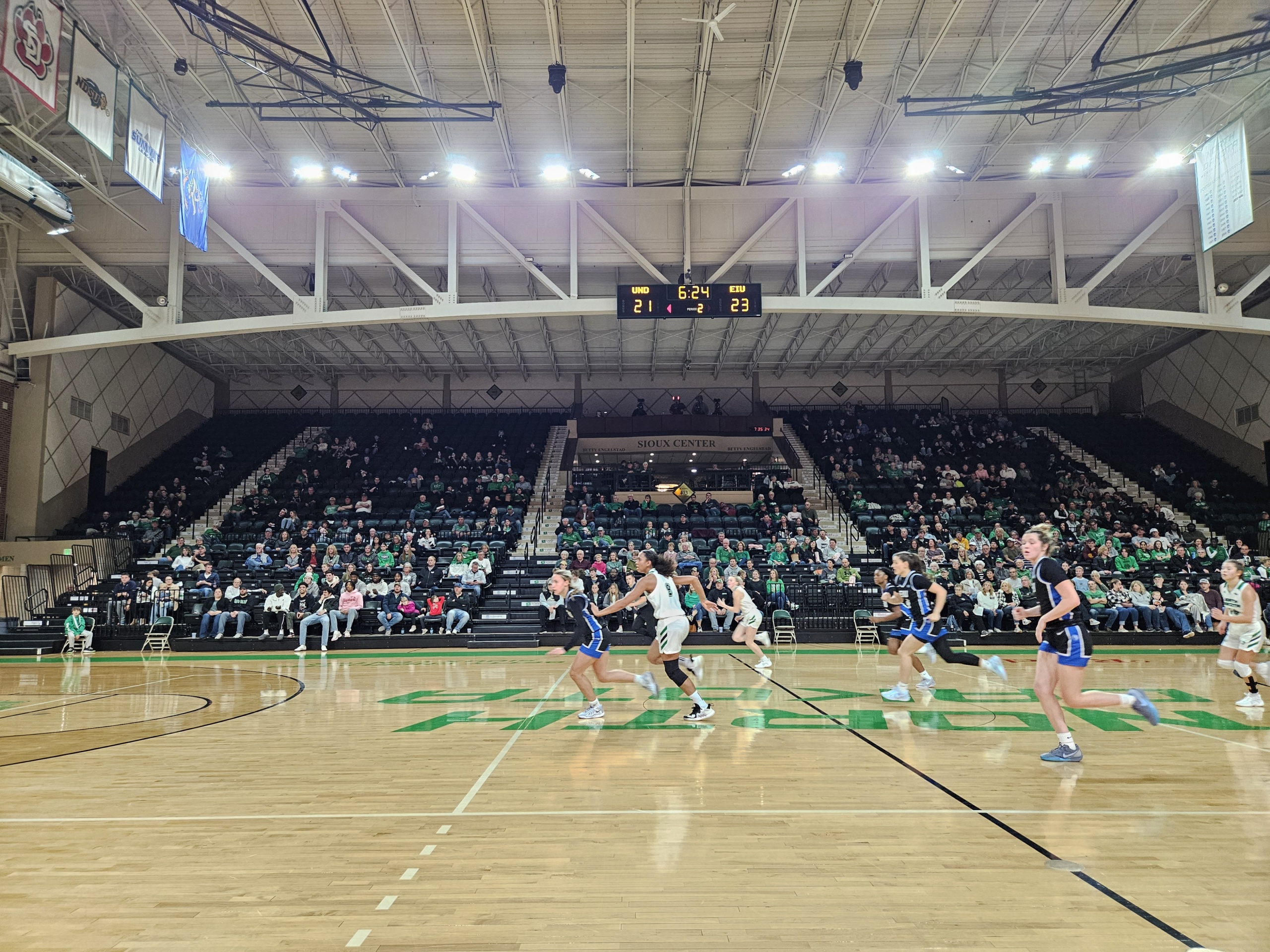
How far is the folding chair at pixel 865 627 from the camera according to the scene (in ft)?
58.0

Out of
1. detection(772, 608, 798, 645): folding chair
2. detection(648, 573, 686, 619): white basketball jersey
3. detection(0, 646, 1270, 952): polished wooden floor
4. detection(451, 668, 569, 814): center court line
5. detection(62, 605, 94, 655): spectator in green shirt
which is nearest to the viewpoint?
detection(0, 646, 1270, 952): polished wooden floor

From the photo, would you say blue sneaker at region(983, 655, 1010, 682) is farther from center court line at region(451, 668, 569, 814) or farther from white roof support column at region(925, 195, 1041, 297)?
white roof support column at region(925, 195, 1041, 297)

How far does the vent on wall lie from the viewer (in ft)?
78.2

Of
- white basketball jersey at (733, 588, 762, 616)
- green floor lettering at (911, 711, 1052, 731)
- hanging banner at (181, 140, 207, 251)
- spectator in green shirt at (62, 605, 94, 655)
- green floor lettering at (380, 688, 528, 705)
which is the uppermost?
hanging banner at (181, 140, 207, 251)

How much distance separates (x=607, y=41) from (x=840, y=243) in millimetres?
8249

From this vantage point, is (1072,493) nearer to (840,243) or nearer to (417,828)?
(840,243)

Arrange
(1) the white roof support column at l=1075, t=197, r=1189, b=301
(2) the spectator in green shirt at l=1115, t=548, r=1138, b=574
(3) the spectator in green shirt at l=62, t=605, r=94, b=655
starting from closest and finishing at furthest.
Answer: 1. (3) the spectator in green shirt at l=62, t=605, r=94, b=655
2. (1) the white roof support column at l=1075, t=197, r=1189, b=301
3. (2) the spectator in green shirt at l=1115, t=548, r=1138, b=574

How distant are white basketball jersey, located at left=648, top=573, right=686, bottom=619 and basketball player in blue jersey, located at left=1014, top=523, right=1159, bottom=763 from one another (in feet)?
10.9

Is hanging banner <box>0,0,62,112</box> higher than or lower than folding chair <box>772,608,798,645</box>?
higher

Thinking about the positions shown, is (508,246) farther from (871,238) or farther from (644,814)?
(644,814)

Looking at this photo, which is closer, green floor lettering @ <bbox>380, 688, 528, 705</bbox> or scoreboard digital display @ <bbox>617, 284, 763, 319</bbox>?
green floor lettering @ <bbox>380, 688, 528, 705</bbox>

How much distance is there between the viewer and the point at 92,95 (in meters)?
13.0

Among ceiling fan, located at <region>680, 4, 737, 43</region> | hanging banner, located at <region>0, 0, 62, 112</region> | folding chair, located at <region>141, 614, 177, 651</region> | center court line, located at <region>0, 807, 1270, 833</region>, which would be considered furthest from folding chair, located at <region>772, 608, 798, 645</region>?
hanging banner, located at <region>0, 0, 62, 112</region>

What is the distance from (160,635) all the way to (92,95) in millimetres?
11291
